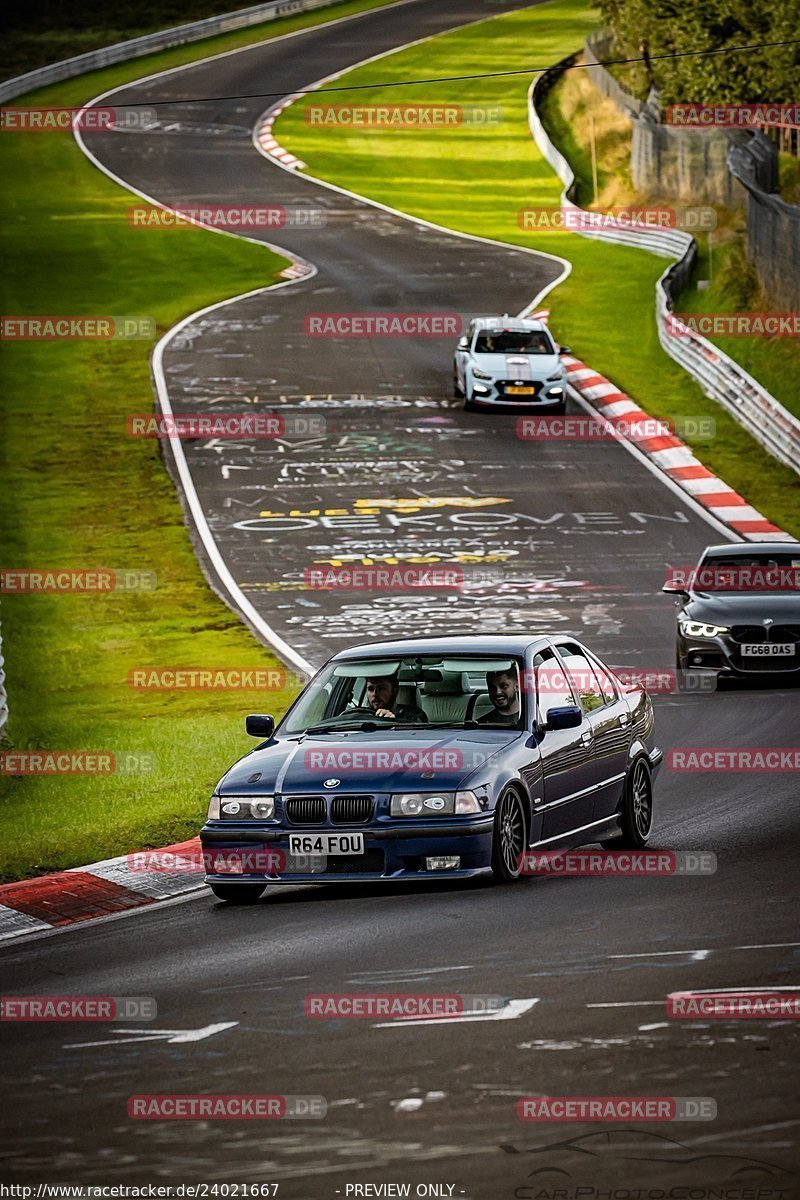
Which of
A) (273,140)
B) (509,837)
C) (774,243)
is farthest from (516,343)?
(273,140)

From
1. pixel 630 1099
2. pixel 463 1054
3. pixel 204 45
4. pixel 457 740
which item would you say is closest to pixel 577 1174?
pixel 630 1099

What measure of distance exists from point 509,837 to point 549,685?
1318 mm

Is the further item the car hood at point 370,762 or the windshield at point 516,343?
the windshield at point 516,343

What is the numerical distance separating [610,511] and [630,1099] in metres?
23.8

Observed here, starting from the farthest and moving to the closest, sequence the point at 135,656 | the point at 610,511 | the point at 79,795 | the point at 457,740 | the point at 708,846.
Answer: the point at 610,511 < the point at 135,656 < the point at 79,795 < the point at 708,846 < the point at 457,740

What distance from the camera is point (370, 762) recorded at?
36.8 ft

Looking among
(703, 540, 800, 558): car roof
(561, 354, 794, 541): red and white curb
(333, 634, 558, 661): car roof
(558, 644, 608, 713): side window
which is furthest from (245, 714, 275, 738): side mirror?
(561, 354, 794, 541): red and white curb

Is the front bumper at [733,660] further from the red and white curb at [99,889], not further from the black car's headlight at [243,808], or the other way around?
the black car's headlight at [243,808]

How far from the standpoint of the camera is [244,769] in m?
11.5

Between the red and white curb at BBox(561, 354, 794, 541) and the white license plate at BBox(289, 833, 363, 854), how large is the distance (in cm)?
1808

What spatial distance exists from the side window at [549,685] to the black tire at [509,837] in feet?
2.46

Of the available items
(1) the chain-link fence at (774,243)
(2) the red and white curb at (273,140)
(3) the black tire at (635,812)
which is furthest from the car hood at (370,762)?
(2) the red and white curb at (273,140)

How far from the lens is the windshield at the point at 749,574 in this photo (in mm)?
21109

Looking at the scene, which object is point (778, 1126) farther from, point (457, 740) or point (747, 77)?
point (747, 77)
